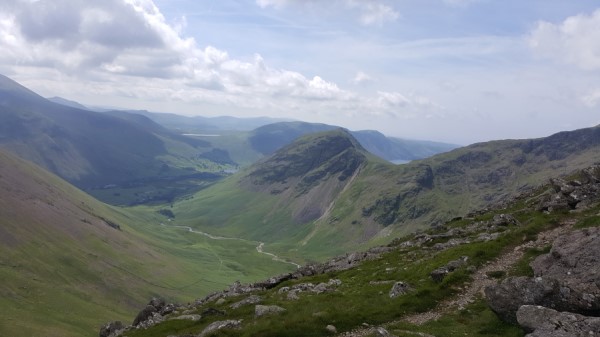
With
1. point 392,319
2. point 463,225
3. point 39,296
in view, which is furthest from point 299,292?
point 39,296

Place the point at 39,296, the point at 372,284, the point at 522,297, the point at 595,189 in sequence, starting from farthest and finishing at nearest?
the point at 39,296 < the point at 595,189 < the point at 372,284 < the point at 522,297

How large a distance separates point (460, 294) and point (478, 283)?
267cm

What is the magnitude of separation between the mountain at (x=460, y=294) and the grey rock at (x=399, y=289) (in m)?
0.10

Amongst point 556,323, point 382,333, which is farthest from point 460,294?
point 556,323

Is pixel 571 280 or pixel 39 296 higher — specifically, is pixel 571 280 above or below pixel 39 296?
above

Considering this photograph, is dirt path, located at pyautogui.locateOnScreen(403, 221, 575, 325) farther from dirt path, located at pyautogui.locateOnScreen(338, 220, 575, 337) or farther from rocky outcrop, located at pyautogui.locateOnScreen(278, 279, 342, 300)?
rocky outcrop, located at pyautogui.locateOnScreen(278, 279, 342, 300)

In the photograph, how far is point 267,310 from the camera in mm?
46250

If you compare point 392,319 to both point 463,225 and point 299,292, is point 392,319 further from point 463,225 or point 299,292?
point 463,225

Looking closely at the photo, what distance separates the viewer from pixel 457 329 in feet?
Result: 109

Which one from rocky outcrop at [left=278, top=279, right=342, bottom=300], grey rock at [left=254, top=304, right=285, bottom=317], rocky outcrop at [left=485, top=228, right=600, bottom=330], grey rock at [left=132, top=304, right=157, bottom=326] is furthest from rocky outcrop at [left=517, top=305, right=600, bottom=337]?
grey rock at [left=132, top=304, right=157, bottom=326]

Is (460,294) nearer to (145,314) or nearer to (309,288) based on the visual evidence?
(309,288)

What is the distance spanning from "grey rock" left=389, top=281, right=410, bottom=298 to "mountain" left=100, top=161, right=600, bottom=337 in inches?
4.0

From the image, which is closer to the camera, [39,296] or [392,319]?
[392,319]

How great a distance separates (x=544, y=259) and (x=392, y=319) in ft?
49.3
